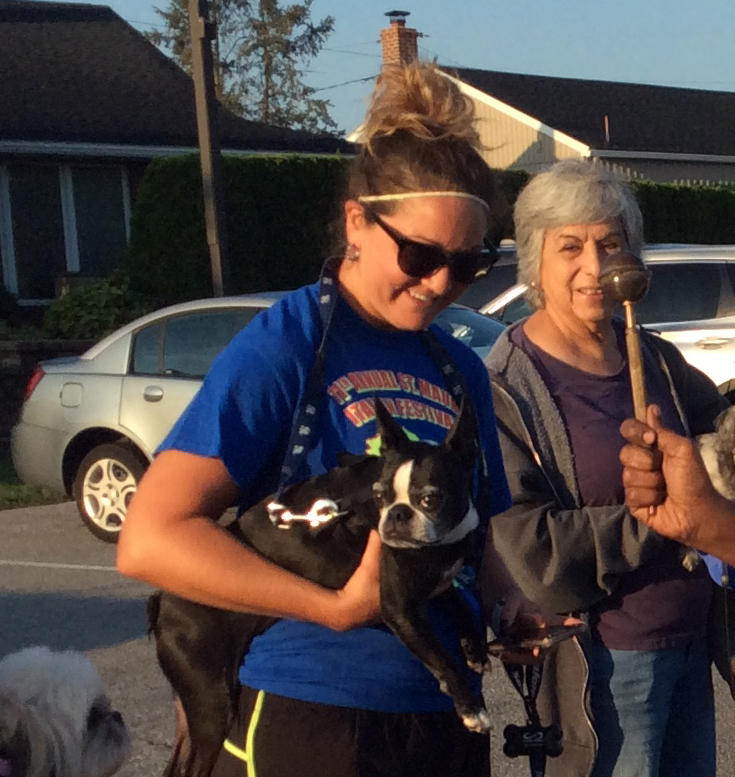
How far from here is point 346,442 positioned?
2.17 m

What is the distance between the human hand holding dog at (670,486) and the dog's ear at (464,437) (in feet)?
0.85

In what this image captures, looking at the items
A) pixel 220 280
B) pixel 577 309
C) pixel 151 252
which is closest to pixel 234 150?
pixel 151 252

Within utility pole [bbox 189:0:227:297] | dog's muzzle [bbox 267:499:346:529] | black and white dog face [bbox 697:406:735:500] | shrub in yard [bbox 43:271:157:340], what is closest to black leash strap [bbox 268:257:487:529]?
dog's muzzle [bbox 267:499:346:529]

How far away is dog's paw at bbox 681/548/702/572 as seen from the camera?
9.66 ft

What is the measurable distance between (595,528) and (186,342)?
656 centimetres

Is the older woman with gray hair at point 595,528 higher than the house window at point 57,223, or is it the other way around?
the house window at point 57,223

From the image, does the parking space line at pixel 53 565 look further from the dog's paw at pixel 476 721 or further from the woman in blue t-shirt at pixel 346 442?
the dog's paw at pixel 476 721

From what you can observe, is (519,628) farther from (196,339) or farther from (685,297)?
(685,297)

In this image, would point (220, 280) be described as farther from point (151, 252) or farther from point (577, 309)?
point (577, 309)

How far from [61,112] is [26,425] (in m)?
12.6

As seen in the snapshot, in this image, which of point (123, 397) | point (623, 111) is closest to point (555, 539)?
point (123, 397)

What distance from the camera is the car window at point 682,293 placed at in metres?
9.91

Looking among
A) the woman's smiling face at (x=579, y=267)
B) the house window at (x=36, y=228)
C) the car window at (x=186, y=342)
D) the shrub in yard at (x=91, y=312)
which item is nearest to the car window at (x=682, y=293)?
the car window at (x=186, y=342)

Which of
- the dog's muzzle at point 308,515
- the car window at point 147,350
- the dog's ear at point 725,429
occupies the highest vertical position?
the dog's muzzle at point 308,515
